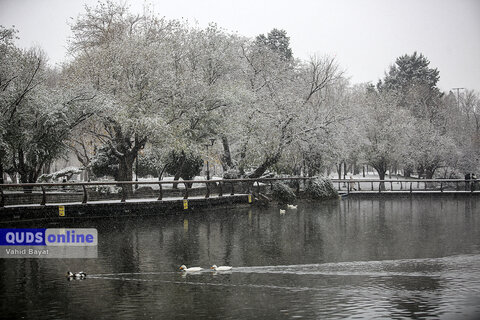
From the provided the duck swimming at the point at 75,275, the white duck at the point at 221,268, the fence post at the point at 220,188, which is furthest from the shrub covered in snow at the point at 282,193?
the duck swimming at the point at 75,275

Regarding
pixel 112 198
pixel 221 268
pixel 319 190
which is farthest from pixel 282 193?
pixel 221 268

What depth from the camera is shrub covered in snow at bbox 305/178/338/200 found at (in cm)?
4456

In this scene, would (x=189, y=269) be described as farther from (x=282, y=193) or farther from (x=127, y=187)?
(x=282, y=193)

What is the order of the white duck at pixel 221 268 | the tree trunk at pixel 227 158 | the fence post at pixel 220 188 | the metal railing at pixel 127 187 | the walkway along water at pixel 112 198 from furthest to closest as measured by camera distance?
1. the tree trunk at pixel 227 158
2. the fence post at pixel 220 188
3. the metal railing at pixel 127 187
4. the walkway along water at pixel 112 198
5. the white duck at pixel 221 268

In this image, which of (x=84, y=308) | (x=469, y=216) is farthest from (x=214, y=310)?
(x=469, y=216)

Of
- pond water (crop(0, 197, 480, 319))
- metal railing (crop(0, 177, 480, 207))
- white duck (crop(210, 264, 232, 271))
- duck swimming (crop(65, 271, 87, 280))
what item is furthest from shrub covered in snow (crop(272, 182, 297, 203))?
duck swimming (crop(65, 271, 87, 280))

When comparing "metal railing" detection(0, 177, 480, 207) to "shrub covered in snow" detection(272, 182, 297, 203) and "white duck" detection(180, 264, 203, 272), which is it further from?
"white duck" detection(180, 264, 203, 272)

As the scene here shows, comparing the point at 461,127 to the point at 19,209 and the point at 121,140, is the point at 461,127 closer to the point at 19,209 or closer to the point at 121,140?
the point at 121,140

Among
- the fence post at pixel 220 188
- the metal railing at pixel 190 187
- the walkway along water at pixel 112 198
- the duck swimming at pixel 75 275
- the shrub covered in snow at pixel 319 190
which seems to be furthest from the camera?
the shrub covered in snow at pixel 319 190

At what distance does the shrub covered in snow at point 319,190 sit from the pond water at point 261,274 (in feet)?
56.1

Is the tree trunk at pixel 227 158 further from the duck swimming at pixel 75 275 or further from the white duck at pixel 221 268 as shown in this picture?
the duck swimming at pixel 75 275

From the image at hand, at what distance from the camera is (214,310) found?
11430 millimetres

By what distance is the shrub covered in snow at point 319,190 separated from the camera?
44562 millimetres

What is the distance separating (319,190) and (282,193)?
4831 millimetres
